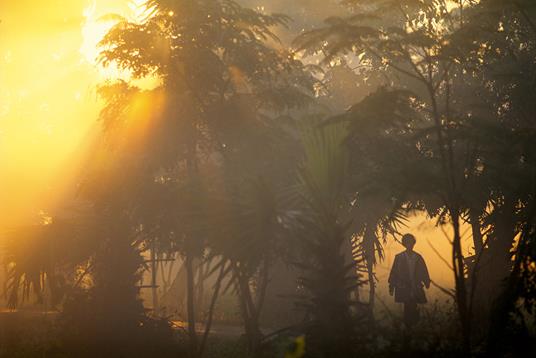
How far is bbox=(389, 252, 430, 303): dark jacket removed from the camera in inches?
672

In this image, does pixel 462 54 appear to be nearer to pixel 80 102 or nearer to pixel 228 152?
pixel 228 152

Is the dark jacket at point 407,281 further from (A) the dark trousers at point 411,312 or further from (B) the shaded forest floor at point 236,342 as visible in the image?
(B) the shaded forest floor at point 236,342

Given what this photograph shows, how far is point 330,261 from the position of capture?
12867 mm

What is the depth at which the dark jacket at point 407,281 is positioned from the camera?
1708 centimetres

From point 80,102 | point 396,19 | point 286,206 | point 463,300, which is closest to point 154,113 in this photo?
point 286,206

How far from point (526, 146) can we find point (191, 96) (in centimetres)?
→ 664

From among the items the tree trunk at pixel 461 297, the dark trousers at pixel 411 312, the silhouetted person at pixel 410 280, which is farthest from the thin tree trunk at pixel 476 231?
the tree trunk at pixel 461 297

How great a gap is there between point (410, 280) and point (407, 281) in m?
0.08

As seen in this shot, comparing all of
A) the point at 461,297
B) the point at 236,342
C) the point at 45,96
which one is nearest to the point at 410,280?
the point at 236,342

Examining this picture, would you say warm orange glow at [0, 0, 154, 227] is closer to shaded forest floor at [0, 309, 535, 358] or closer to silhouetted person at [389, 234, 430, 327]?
shaded forest floor at [0, 309, 535, 358]

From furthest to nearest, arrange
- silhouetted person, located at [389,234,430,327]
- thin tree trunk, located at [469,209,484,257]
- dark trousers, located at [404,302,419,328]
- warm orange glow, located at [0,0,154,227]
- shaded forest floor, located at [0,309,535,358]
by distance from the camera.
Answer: warm orange glow, located at [0,0,154,227], thin tree trunk, located at [469,209,484,257], dark trousers, located at [404,302,419,328], silhouetted person, located at [389,234,430,327], shaded forest floor, located at [0,309,535,358]

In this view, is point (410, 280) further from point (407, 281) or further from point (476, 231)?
point (476, 231)

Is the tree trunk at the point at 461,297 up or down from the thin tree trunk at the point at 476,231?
down

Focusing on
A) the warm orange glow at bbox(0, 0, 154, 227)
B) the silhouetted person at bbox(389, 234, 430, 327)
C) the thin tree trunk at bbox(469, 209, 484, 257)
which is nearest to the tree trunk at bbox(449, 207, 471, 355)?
the silhouetted person at bbox(389, 234, 430, 327)
